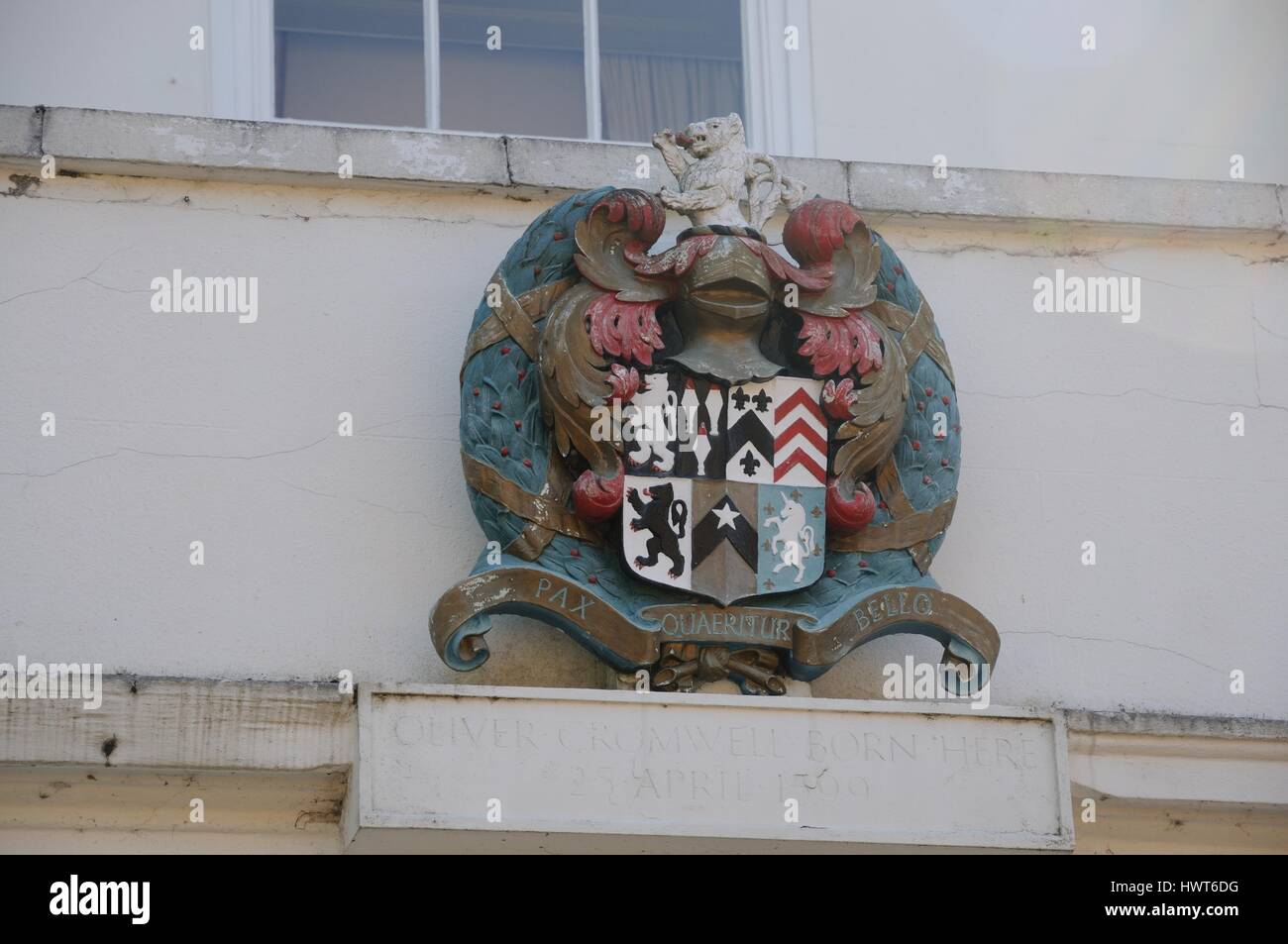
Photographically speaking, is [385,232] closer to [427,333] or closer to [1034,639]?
[427,333]

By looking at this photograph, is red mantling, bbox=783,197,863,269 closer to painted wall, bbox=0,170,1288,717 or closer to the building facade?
the building facade

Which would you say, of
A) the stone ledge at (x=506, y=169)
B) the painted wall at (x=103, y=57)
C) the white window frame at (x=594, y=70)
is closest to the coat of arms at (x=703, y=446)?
the stone ledge at (x=506, y=169)

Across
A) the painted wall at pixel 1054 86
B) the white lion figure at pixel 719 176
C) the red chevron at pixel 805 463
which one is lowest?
the red chevron at pixel 805 463

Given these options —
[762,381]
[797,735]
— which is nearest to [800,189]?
[762,381]

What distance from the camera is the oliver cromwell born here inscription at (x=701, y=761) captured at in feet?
19.3

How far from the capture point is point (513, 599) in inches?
240

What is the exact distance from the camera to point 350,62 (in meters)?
7.22

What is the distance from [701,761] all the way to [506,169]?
1810 mm

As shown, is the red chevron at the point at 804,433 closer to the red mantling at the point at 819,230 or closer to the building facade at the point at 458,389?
the red mantling at the point at 819,230

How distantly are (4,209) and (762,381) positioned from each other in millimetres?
2101

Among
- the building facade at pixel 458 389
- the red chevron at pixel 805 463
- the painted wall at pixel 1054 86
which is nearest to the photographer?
the building facade at pixel 458 389

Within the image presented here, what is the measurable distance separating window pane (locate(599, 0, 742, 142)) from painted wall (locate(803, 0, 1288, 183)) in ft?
0.94

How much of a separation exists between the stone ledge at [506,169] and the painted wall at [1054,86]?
25cm

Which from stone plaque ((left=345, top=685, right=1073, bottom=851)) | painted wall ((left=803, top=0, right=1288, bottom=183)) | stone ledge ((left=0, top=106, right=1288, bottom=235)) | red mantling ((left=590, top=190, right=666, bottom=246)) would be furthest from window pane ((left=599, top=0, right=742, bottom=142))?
stone plaque ((left=345, top=685, right=1073, bottom=851))
